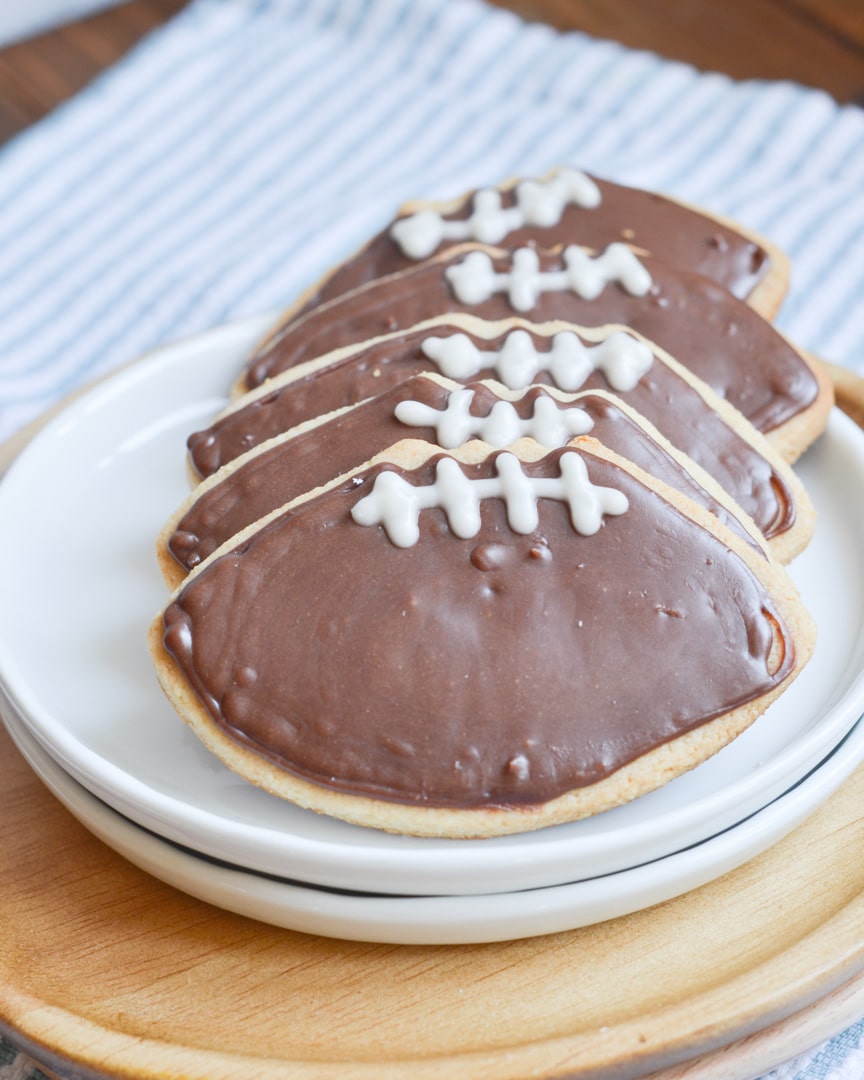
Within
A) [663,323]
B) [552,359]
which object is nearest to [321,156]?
[663,323]

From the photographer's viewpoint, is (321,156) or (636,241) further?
(321,156)

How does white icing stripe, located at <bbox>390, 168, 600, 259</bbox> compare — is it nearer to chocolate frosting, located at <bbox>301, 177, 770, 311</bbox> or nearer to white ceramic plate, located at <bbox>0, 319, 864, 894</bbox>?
chocolate frosting, located at <bbox>301, 177, 770, 311</bbox>

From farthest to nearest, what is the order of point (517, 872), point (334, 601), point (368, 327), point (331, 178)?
point (331, 178) < point (368, 327) < point (334, 601) < point (517, 872)

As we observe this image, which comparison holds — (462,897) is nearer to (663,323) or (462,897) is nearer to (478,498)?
(478,498)

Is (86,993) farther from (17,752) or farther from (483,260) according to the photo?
(483,260)

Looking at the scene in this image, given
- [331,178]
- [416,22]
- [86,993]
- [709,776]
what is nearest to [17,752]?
[86,993]
